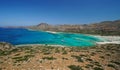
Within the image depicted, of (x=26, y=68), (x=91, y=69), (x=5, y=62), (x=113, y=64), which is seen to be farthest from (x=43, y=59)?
(x=113, y=64)

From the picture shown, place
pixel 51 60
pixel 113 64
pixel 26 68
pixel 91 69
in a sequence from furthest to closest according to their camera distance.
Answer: pixel 113 64, pixel 51 60, pixel 91 69, pixel 26 68

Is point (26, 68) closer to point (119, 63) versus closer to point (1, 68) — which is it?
point (1, 68)

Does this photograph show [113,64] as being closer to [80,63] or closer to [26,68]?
[80,63]

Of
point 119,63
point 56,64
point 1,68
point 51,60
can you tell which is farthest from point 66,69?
point 119,63

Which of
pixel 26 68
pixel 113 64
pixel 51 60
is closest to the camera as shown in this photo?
pixel 26 68

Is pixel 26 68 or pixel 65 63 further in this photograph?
pixel 65 63

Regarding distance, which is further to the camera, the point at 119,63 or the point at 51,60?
the point at 119,63

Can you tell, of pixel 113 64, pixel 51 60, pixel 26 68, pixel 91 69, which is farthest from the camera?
pixel 113 64
